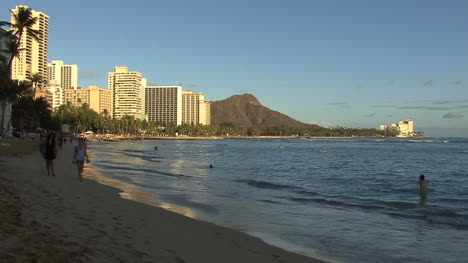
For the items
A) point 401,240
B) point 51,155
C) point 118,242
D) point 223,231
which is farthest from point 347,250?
point 51,155

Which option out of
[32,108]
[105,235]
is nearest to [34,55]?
[32,108]

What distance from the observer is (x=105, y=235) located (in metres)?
6.83

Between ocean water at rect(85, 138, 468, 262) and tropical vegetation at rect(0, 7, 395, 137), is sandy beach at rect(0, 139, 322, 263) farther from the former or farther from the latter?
tropical vegetation at rect(0, 7, 395, 137)

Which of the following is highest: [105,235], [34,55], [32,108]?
[34,55]

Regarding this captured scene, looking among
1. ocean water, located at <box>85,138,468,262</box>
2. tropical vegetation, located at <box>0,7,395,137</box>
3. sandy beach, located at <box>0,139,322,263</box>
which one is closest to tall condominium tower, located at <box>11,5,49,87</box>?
tropical vegetation, located at <box>0,7,395,137</box>

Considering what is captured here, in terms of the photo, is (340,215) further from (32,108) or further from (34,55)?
(34,55)

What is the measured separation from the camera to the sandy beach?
17.9ft

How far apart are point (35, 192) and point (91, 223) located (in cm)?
355

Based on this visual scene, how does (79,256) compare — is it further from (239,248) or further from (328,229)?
(328,229)

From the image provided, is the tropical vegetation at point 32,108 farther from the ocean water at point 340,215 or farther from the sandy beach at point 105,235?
the sandy beach at point 105,235

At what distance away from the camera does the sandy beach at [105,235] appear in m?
5.45

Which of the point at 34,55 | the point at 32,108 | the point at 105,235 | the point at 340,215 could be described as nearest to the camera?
the point at 105,235

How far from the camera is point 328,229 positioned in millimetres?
10359

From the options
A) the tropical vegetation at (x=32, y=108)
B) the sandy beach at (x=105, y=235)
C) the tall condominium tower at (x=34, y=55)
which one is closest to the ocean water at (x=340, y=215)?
the sandy beach at (x=105, y=235)
